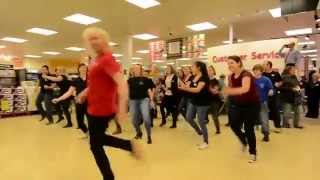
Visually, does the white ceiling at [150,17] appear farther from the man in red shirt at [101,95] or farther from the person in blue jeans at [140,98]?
the man in red shirt at [101,95]

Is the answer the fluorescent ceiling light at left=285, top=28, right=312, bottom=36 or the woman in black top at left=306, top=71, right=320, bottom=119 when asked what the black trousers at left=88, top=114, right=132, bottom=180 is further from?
the fluorescent ceiling light at left=285, top=28, right=312, bottom=36

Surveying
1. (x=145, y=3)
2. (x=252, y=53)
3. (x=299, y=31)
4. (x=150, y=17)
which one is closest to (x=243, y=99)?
(x=145, y=3)

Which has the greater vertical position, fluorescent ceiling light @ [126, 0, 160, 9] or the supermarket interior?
fluorescent ceiling light @ [126, 0, 160, 9]

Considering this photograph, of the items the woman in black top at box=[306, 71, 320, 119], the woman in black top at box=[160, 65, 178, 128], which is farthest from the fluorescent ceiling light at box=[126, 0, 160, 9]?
the woman in black top at box=[306, 71, 320, 119]

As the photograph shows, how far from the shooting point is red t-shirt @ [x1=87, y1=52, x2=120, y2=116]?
263 centimetres

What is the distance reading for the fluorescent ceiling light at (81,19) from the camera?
1060 centimetres

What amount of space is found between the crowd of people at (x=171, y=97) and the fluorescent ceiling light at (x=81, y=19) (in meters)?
3.00

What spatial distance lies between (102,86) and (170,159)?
6.94ft

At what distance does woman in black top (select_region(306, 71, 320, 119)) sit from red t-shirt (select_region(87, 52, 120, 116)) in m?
9.17

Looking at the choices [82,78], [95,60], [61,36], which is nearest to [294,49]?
[82,78]

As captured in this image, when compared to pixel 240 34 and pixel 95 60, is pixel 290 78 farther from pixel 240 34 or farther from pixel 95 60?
pixel 240 34

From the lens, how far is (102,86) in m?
2.66

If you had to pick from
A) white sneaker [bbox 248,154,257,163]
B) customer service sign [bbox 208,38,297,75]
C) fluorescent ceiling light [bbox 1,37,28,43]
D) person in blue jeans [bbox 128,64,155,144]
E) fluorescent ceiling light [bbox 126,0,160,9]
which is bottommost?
white sneaker [bbox 248,154,257,163]

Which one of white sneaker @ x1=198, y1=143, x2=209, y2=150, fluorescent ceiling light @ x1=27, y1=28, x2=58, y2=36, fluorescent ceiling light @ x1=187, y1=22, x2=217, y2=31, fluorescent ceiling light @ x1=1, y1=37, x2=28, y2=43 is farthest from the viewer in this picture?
fluorescent ceiling light @ x1=1, y1=37, x2=28, y2=43
